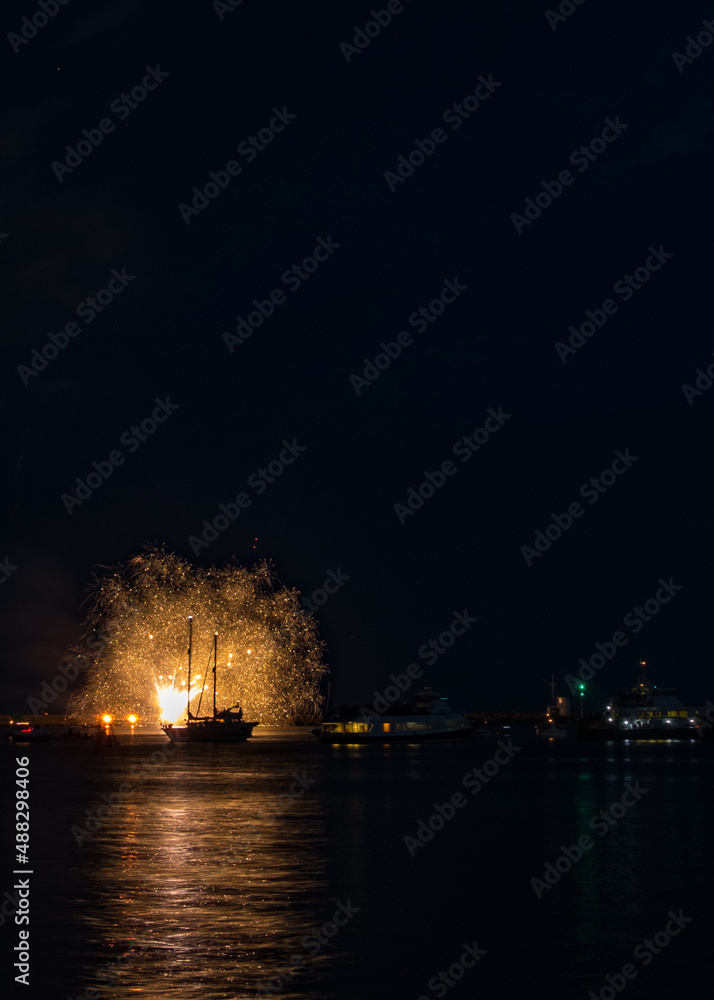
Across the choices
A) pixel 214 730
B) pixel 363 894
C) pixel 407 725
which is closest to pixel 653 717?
pixel 407 725

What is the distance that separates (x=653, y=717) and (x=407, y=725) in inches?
1548

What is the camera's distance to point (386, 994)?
22.4m

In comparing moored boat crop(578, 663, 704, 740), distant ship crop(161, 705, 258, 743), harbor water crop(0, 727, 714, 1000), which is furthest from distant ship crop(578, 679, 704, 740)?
harbor water crop(0, 727, 714, 1000)

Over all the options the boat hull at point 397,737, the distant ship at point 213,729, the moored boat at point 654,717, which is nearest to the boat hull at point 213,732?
the distant ship at point 213,729

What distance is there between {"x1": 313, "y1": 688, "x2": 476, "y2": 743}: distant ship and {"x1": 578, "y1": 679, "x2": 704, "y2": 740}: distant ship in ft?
78.2

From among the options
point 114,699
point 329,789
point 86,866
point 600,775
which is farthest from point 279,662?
point 86,866

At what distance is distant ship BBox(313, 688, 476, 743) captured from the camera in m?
167

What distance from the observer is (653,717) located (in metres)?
183

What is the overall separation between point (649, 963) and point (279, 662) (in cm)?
10056

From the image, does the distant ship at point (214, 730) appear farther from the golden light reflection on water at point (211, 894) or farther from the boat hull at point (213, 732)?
the golden light reflection on water at point (211, 894)

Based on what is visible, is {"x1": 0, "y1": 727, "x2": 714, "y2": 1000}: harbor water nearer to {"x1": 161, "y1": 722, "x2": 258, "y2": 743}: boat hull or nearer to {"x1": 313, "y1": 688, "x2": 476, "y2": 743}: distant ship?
{"x1": 161, "y1": 722, "x2": 258, "y2": 743}: boat hull

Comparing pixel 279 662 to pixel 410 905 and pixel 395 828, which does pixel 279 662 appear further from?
pixel 410 905

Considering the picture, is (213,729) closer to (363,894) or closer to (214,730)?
(214,730)

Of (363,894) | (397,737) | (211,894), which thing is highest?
(211,894)
